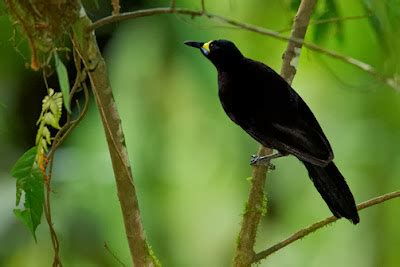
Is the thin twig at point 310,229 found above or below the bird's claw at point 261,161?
below

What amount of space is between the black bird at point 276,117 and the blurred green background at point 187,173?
3.92 ft

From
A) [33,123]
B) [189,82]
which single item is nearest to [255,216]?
[189,82]

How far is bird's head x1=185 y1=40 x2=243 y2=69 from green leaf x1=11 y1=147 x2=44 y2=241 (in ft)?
1.46

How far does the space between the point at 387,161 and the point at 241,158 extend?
573mm

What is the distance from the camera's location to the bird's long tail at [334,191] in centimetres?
149

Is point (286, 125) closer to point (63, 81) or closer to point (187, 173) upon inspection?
point (63, 81)

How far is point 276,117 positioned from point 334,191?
20 centimetres

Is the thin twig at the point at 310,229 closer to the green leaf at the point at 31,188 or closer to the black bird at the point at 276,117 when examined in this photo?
the black bird at the point at 276,117

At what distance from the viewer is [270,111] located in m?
1.60

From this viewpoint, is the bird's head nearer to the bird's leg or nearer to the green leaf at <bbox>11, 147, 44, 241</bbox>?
the bird's leg

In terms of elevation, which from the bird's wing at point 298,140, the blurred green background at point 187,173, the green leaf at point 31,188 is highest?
the green leaf at point 31,188

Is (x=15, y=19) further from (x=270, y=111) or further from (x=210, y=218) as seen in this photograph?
(x=210, y=218)

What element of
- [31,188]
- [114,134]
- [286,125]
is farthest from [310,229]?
[31,188]

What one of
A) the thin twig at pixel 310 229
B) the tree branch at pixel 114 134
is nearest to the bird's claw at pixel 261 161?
the thin twig at pixel 310 229
